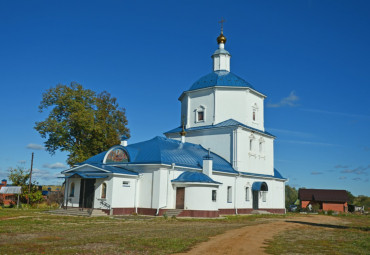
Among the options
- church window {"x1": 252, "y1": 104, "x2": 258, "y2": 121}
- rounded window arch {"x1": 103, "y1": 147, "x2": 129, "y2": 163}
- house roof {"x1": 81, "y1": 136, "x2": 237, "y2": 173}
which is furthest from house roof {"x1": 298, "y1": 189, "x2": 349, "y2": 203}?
rounded window arch {"x1": 103, "y1": 147, "x2": 129, "y2": 163}

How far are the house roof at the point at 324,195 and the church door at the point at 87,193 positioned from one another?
109ft

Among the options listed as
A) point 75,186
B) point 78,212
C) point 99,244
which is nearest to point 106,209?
point 78,212

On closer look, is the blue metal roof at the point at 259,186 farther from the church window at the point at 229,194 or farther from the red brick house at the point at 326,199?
the red brick house at the point at 326,199

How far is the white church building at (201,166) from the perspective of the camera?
23.1 metres

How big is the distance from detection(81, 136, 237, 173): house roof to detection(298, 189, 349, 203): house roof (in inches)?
915

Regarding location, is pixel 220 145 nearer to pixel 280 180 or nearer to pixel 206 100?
pixel 206 100

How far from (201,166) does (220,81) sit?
27.5ft

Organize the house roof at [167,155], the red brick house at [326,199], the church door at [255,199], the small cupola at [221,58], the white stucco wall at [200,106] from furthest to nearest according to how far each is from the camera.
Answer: the red brick house at [326,199] < the small cupola at [221,58] < the church door at [255,199] < the white stucco wall at [200,106] < the house roof at [167,155]

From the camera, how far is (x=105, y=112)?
34.8 m

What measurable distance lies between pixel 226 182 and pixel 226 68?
11.7 meters

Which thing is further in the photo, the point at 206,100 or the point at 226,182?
the point at 206,100

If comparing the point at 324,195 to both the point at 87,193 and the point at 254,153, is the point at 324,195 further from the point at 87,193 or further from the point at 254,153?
the point at 87,193

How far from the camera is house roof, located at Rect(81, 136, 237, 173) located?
2399 cm

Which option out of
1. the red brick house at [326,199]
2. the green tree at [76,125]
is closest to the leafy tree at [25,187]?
the green tree at [76,125]
